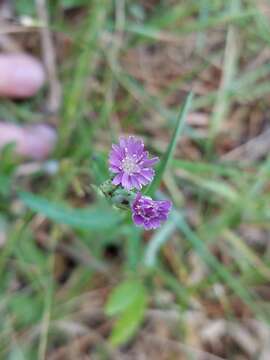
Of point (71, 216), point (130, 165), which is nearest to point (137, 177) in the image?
point (130, 165)

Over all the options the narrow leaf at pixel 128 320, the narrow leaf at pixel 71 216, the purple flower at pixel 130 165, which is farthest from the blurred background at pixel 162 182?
the purple flower at pixel 130 165

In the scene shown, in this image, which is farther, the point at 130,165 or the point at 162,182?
the point at 162,182

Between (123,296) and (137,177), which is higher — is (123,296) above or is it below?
below

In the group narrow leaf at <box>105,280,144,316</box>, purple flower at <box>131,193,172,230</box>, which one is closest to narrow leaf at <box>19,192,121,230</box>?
narrow leaf at <box>105,280,144,316</box>

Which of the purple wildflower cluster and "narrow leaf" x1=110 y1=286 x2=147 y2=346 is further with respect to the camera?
"narrow leaf" x1=110 y1=286 x2=147 y2=346

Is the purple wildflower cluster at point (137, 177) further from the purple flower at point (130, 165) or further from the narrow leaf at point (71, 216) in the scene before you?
the narrow leaf at point (71, 216)

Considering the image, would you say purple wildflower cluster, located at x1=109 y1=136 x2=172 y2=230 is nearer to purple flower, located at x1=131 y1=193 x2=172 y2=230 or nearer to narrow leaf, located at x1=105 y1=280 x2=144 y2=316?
purple flower, located at x1=131 y1=193 x2=172 y2=230

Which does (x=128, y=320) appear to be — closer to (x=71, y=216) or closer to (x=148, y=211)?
(x=71, y=216)

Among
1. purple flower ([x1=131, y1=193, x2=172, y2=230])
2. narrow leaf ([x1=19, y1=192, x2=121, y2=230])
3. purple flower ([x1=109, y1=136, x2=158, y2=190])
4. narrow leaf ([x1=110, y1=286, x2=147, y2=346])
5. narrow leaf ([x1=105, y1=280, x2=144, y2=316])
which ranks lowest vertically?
narrow leaf ([x1=110, y1=286, x2=147, y2=346])

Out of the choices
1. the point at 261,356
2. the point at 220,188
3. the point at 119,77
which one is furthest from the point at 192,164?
the point at 261,356
